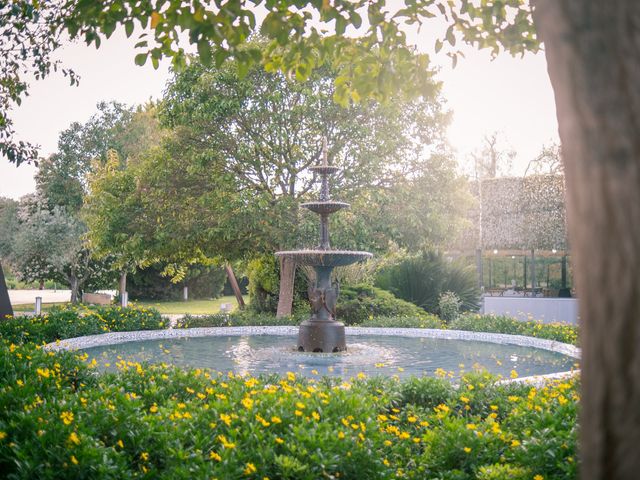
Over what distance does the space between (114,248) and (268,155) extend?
16.5ft

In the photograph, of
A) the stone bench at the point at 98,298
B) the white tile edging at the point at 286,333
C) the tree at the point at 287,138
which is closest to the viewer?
the white tile edging at the point at 286,333

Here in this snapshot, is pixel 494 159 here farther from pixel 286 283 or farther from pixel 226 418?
pixel 226 418

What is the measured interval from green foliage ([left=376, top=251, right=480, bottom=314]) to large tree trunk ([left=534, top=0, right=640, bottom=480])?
18736 millimetres

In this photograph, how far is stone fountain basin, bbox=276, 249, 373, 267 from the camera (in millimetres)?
11680

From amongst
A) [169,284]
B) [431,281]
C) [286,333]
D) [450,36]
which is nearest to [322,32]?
[450,36]

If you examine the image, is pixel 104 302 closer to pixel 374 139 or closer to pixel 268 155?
pixel 268 155

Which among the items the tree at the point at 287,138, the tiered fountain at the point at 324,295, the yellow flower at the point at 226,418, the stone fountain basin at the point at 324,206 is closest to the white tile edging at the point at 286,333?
the tree at the point at 287,138

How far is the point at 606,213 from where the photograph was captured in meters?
1.64

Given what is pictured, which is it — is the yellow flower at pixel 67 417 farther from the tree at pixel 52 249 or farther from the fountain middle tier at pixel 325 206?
the tree at pixel 52 249

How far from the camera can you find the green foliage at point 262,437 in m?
4.00

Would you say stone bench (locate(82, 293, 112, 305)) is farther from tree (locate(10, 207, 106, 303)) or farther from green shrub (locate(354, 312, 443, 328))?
green shrub (locate(354, 312, 443, 328))

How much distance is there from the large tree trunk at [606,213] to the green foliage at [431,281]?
1874 cm

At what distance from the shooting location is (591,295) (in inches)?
66.1

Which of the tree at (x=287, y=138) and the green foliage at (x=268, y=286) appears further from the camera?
the green foliage at (x=268, y=286)
